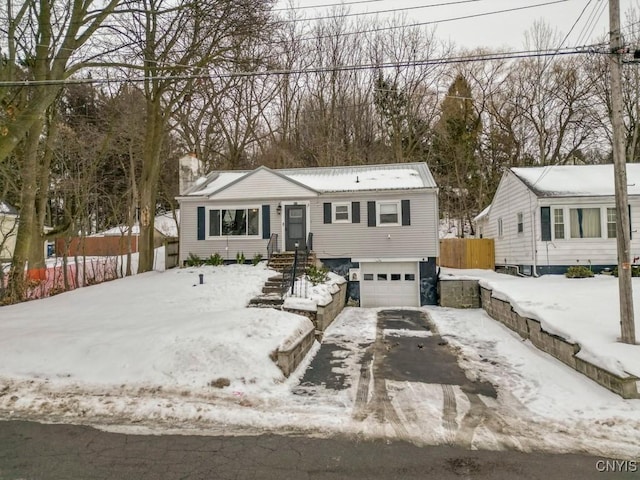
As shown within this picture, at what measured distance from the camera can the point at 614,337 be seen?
6.57 meters

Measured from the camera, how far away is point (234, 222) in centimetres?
1616

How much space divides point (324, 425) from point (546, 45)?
3147 cm

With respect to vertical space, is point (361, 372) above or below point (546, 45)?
below

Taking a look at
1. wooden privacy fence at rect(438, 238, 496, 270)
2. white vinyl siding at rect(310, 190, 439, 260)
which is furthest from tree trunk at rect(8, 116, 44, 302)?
wooden privacy fence at rect(438, 238, 496, 270)

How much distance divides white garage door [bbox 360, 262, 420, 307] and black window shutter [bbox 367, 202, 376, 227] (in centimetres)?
158

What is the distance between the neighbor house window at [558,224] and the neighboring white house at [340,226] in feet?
14.4

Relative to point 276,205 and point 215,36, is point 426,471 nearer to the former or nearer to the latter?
point 276,205

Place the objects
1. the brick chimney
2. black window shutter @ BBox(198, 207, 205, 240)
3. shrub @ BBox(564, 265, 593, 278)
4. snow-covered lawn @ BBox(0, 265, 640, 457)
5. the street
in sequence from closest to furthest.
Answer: the street
snow-covered lawn @ BBox(0, 265, 640, 457)
shrub @ BBox(564, 265, 593, 278)
black window shutter @ BBox(198, 207, 205, 240)
the brick chimney

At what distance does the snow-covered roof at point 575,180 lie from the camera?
14.9 meters

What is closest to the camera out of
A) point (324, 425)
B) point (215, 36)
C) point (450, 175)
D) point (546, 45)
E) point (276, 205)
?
point (324, 425)

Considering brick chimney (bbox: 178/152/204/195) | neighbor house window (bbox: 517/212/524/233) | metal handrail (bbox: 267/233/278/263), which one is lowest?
metal handrail (bbox: 267/233/278/263)

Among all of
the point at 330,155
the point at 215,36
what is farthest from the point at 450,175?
the point at 215,36

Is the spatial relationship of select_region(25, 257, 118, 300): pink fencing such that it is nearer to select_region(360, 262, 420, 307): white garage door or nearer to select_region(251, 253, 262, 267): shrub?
select_region(251, 253, 262, 267): shrub

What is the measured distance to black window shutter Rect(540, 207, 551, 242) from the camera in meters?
15.1
